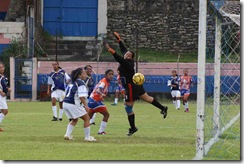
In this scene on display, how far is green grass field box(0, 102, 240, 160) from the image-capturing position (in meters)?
14.0

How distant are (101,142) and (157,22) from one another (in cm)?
3401

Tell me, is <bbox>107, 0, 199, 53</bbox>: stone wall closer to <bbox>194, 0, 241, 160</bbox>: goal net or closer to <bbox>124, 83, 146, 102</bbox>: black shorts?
<bbox>124, 83, 146, 102</bbox>: black shorts

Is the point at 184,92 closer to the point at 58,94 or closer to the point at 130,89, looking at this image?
the point at 58,94

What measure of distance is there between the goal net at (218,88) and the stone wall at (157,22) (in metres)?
32.5

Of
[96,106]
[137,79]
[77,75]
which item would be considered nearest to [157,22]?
[96,106]

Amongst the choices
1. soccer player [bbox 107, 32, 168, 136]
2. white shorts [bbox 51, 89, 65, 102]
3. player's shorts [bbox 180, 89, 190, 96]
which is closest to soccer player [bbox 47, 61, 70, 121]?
white shorts [bbox 51, 89, 65, 102]

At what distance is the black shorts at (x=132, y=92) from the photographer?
18.3m

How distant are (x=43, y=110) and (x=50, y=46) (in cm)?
1577

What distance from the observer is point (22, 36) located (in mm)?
44438

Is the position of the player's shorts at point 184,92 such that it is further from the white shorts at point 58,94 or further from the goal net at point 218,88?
the goal net at point 218,88

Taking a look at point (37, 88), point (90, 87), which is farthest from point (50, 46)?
point (90, 87)

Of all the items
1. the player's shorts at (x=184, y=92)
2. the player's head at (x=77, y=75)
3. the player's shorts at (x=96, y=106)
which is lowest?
the player's shorts at (x=184, y=92)

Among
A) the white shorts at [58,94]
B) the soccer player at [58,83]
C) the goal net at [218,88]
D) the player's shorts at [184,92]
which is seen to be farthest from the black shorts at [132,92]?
the player's shorts at [184,92]

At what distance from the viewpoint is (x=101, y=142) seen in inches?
647
